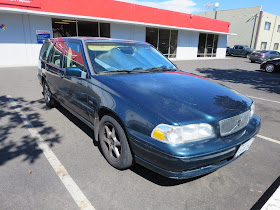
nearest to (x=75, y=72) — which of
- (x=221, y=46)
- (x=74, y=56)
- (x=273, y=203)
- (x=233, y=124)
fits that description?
(x=74, y=56)

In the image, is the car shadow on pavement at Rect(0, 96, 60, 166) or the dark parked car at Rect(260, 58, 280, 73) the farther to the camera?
the dark parked car at Rect(260, 58, 280, 73)

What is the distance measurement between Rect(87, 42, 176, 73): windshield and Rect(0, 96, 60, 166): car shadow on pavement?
1.60 m

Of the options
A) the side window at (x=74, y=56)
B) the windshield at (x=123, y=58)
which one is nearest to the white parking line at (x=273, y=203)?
the windshield at (x=123, y=58)

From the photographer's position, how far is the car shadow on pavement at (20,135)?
3.07 meters

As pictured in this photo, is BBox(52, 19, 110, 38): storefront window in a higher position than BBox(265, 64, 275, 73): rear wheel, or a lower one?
higher

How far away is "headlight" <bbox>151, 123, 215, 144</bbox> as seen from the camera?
2.02 meters

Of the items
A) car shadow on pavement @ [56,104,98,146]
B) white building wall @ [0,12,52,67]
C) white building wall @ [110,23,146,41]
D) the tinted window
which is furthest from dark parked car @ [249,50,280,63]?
car shadow on pavement @ [56,104,98,146]

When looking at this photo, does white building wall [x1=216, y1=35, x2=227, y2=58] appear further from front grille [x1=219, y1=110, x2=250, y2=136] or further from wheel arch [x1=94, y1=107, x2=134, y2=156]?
wheel arch [x1=94, y1=107, x2=134, y2=156]

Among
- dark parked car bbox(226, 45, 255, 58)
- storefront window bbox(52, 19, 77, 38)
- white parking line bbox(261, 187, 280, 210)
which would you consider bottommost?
white parking line bbox(261, 187, 280, 210)

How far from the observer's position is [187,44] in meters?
22.2

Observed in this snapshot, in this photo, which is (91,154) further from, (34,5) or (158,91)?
(34,5)

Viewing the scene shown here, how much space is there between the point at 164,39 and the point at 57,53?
1782 centimetres

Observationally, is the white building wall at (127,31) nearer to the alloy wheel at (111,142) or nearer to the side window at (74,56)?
the side window at (74,56)

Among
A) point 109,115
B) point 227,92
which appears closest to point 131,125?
point 109,115
